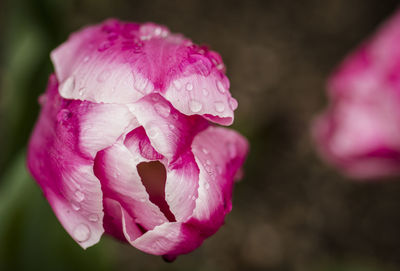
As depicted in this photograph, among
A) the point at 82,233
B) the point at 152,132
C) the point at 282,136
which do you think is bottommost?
the point at 282,136

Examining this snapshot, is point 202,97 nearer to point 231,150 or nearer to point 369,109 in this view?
point 231,150

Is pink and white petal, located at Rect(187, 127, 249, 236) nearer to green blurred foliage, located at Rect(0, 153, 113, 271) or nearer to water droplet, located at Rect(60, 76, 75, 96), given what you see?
water droplet, located at Rect(60, 76, 75, 96)

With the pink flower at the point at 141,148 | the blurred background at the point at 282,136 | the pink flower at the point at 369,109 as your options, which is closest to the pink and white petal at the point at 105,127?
the pink flower at the point at 141,148

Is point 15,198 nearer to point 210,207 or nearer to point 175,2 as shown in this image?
point 210,207

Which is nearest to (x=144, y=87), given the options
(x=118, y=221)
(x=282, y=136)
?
(x=118, y=221)

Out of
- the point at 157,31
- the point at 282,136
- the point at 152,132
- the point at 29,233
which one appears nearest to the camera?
the point at 152,132

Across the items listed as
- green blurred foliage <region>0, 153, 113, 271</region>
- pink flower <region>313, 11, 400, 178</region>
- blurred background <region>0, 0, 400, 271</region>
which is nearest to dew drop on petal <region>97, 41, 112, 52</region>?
green blurred foliage <region>0, 153, 113, 271</region>

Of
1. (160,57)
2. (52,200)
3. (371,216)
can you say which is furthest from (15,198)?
(371,216)
